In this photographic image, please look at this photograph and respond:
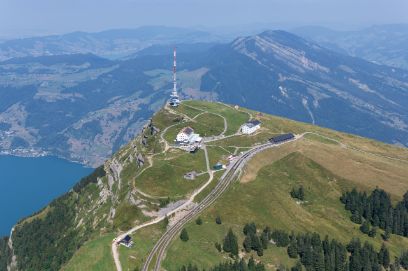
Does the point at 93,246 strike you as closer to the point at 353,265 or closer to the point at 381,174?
the point at 353,265

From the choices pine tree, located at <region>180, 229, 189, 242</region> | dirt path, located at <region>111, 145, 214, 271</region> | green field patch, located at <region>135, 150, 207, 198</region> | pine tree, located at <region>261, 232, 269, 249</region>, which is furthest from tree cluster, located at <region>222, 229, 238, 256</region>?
green field patch, located at <region>135, 150, 207, 198</region>

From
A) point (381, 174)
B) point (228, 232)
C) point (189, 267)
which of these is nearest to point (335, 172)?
point (381, 174)

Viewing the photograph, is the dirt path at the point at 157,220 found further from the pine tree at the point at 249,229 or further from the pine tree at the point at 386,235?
the pine tree at the point at 386,235

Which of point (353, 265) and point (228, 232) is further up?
point (228, 232)

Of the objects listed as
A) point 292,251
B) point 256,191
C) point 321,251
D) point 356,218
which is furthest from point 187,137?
point 321,251

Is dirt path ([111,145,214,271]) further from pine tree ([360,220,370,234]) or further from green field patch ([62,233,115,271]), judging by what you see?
pine tree ([360,220,370,234])

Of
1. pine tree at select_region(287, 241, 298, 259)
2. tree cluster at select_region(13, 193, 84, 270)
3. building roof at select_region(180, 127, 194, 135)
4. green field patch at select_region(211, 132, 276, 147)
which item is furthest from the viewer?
building roof at select_region(180, 127, 194, 135)
